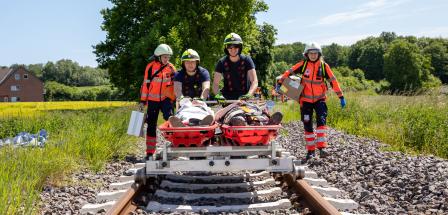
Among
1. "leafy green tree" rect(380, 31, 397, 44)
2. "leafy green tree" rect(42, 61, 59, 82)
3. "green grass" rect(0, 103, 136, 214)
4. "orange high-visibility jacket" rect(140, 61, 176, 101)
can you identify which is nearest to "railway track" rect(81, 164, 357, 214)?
"green grass" rect(0, 103, 136, 214)

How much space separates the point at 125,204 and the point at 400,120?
738 cm

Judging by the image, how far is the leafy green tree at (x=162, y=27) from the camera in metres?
27.5

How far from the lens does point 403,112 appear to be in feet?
33.9

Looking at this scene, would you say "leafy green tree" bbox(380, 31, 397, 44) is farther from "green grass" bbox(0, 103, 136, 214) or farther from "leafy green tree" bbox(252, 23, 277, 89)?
"green grass" bbox(0, 103, 136, 214)

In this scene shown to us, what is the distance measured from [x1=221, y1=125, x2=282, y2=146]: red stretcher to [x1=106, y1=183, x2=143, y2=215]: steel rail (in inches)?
52.1

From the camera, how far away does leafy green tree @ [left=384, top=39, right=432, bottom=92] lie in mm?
95062

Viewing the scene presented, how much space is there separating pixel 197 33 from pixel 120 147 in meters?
22.7

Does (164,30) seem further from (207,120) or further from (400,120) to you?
(207,120)

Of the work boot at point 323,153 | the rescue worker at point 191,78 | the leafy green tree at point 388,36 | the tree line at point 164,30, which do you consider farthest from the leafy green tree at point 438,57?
the rescue worker at point 191,78

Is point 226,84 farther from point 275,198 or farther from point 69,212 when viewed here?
point 69,212

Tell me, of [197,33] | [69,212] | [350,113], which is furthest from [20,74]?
[69,212]

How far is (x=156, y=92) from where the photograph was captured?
8203 mm

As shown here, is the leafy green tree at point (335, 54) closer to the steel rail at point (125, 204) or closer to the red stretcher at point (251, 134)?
the red stretcher at point (251, 134)

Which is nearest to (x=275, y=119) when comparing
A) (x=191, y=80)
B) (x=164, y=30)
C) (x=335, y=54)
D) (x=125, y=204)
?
(x=125, y=204)
